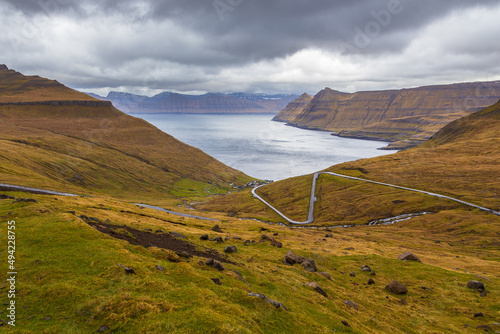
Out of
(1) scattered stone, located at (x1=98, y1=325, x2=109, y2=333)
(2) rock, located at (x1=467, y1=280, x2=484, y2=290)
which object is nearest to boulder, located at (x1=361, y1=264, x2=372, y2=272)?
(2) rock, located at (x1=467, y1=280, x2=484, y2=290)

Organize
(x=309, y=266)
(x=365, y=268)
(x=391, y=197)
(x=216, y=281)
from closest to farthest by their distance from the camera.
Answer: (x=216, y=281) < (x=309, y=266) < (x=365, y=268) < (x=391, y=197)

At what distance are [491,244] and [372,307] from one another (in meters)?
87.5

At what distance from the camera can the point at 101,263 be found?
28.5 meters

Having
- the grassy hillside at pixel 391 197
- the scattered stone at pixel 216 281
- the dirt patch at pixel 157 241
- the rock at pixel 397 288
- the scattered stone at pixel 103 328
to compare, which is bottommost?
the grassy hillside at pixel 391 197

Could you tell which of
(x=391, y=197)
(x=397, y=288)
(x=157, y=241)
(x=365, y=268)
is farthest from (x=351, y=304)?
(x=391, y=197)

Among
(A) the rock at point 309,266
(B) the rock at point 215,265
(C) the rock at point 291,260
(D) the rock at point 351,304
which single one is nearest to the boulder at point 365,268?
(A) the rock at point 309,266

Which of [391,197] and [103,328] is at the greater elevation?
[103,328]

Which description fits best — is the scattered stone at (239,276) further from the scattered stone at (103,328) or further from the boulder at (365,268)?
the boulder at (365,268)

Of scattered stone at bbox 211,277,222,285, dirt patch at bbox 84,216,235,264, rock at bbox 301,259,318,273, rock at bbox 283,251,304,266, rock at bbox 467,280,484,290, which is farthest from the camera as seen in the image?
rock at bbox 283,251,304,266

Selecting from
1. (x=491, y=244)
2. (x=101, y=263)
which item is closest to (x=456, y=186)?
(x=491, y=244)

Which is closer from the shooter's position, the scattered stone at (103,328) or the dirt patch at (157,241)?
the scattered stone at (103,328)

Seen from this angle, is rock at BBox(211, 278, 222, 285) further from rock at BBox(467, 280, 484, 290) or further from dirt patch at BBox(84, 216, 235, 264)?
rock at BBox(467, 280, 484, 290)

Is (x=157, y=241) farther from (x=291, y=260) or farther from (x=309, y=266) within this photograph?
(x=309, y=266)

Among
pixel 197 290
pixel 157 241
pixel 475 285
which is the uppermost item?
pixel 197 290
